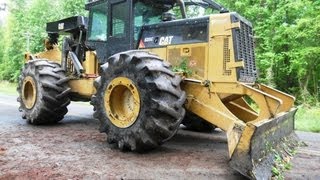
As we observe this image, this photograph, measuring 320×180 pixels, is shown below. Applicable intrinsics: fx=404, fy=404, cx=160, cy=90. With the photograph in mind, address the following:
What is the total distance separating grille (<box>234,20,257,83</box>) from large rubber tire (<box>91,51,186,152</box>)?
1.01 metres

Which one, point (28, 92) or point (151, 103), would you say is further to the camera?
point (28, 92)

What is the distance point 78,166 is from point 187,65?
2551mm

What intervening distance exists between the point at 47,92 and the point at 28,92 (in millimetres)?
1093

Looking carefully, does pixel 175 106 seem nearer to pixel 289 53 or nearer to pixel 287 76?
pixel 289 53

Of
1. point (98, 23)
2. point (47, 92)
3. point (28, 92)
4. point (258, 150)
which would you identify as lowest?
point (258, 150)

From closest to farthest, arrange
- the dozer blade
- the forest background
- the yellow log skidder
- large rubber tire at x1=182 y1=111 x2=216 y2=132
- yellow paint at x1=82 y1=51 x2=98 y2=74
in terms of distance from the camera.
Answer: the dozer blade < the yellow log skidder < large rubber tire at x1=182 y1=111 x2=216 y2=132 < yellow paint at x1=82 y1=51 x2=98 y2=74 < the forest background

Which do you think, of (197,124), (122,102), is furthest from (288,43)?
(122,102)

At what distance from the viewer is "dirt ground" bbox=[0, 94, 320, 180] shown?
4.75 metres

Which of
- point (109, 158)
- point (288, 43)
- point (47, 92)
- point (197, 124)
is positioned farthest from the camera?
point (288, 43)

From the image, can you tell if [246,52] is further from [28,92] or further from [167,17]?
[28,92]

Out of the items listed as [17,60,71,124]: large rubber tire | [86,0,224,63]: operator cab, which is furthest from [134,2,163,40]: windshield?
[17,60,71,124]: large rubber tire

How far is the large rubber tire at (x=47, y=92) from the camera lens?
26.8 feet

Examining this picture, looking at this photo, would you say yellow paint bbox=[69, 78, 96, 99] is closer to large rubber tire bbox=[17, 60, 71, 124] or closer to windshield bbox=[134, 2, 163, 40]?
large rubber tire bbox=[17, 60, 71, 124]

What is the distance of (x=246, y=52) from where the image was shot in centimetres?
642
